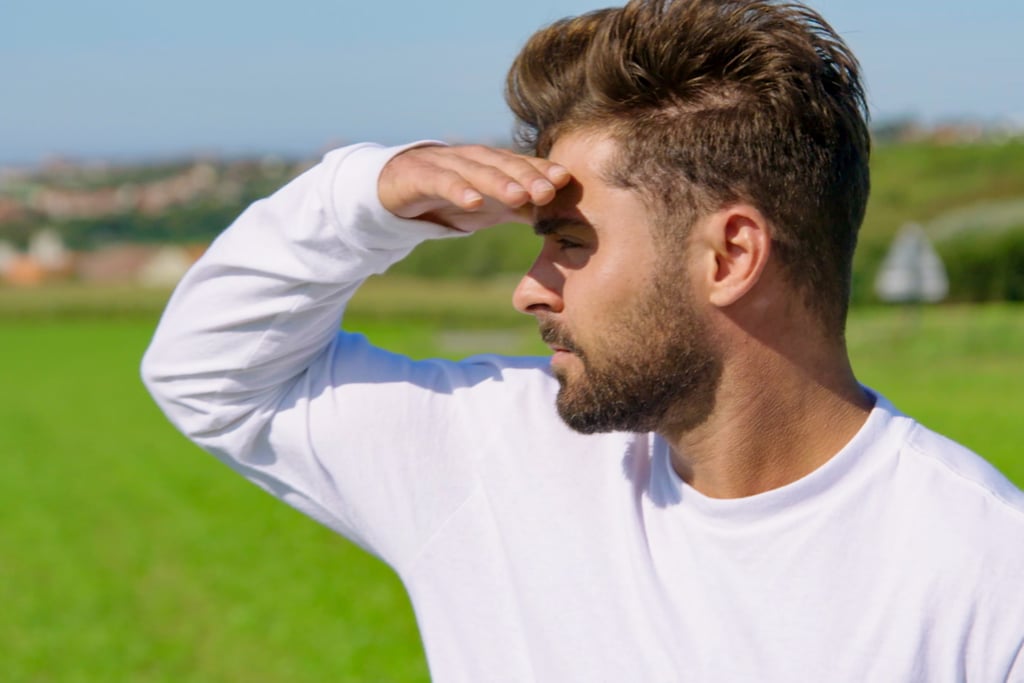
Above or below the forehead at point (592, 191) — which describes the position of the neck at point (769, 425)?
below

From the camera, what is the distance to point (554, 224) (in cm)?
190

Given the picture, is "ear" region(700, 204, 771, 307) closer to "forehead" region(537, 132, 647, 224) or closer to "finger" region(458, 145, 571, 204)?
"forehead" region(537, 132, 647, 224)

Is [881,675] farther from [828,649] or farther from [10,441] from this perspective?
[10,441]

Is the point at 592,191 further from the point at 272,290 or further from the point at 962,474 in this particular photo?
the point at 962,474

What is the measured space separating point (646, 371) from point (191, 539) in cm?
805

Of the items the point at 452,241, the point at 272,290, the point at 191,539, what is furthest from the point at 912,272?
the point at 272,290

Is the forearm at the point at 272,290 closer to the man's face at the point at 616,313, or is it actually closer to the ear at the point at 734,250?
the man's face at the point at 616,313

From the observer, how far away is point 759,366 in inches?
75.3

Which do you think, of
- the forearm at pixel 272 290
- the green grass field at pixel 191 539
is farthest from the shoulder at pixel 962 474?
the green grass field at pixel 191 539

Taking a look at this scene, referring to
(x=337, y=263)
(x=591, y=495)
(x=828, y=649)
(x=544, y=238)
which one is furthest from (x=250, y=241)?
(x=828, y=649)

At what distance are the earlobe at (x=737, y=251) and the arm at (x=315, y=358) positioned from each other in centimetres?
33

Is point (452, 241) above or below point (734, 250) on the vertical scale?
below

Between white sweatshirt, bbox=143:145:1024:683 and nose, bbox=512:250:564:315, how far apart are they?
0.61 ft

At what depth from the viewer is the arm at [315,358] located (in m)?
1.96
